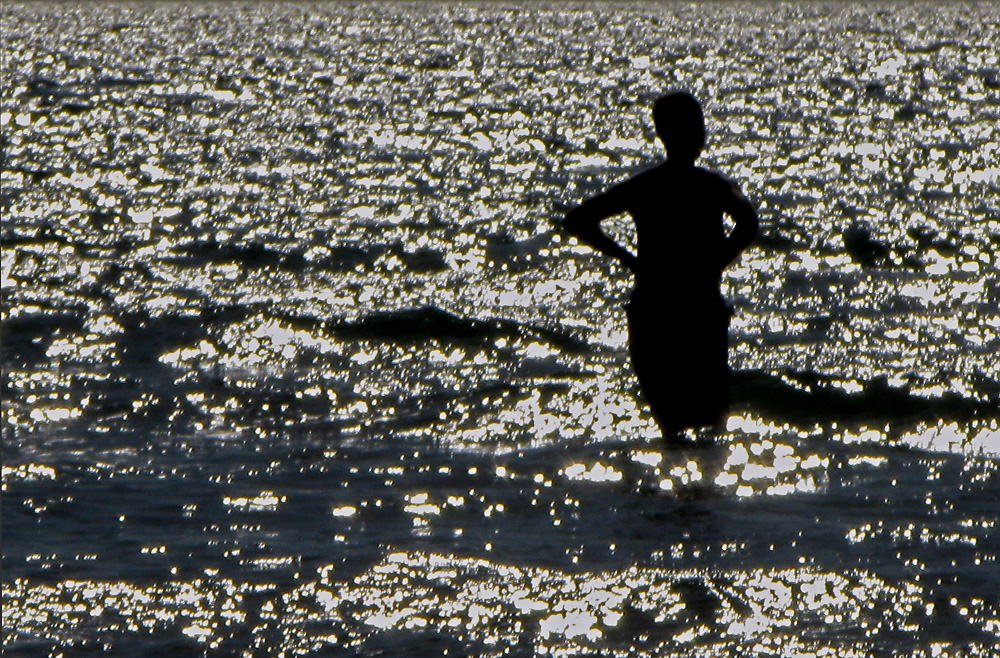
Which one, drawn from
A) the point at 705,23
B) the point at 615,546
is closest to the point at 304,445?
the point at 615,546

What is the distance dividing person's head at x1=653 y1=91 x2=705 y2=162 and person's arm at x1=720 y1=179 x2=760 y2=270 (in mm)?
284

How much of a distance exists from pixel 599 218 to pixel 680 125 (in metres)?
0.69

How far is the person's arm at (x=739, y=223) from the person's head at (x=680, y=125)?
0.28 m

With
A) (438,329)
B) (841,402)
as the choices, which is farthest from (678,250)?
(438,329)

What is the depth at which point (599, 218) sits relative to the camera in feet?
25.5

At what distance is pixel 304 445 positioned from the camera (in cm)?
870

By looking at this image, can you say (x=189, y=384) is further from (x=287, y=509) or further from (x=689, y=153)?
(x=689, y=153)

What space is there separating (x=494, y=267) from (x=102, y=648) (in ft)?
31.5

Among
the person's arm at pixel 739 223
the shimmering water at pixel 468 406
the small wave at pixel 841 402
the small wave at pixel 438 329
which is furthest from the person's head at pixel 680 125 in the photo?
the small wave at pixel 438 329

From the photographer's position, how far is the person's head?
7.30 metres

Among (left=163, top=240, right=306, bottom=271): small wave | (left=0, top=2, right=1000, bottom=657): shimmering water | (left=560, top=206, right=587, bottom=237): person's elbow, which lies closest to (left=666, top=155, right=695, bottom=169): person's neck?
(left=560, top=206, right=587, bottom=237): person's elbow

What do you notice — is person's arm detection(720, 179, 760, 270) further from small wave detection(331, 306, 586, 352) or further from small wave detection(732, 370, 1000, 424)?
small wave detection(331, 306, 586, 352)

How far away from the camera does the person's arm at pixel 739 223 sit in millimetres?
→ 7496

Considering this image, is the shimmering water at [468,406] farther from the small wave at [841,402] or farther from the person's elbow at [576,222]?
the person's elbow at [576,222]
